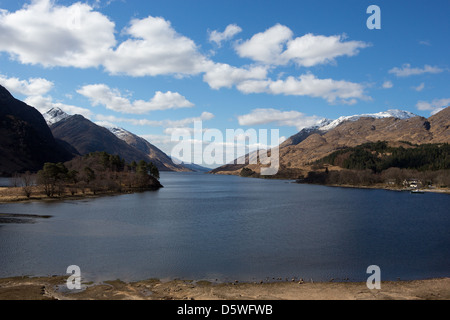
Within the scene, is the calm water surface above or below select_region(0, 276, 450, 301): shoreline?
below

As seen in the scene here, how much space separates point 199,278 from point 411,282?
843 inches

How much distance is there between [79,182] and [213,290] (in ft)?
418

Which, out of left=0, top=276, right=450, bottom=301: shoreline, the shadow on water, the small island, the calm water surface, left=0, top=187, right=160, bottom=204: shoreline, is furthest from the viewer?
the small island

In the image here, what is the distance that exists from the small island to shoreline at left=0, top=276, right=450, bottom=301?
94248mm

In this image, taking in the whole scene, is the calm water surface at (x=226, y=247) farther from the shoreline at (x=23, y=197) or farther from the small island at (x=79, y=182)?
the small island at (x=79, y=182)

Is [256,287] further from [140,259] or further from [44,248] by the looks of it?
[44,248]

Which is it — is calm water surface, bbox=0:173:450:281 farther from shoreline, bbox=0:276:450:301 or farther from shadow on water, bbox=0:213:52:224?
shoreline, bbox=0:276:450:301

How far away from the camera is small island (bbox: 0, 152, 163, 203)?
116787 mm

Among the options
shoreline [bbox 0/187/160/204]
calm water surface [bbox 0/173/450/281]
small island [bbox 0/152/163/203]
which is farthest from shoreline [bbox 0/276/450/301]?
small island [bbox 0/152/163/203]

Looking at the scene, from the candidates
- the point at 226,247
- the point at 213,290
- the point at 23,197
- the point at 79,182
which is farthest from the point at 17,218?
the point at 79,182

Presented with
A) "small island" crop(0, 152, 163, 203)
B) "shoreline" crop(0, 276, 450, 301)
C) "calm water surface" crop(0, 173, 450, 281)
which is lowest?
"calm water surface" crop(0, 173, 450, 281)
